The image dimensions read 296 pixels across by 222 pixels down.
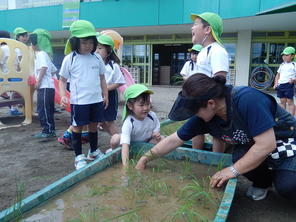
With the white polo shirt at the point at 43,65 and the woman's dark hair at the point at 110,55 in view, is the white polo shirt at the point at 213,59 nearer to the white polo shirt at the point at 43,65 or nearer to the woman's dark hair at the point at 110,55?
the woman's dark hair at the point at 110,55

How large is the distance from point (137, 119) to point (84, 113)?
55cm

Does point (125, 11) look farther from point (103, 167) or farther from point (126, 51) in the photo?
point (103, 167)

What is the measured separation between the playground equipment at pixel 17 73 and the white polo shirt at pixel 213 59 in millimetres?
3444

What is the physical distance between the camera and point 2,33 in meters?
5.78

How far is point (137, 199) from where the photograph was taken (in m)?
1.83

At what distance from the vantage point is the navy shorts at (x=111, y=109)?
3453 millimetres

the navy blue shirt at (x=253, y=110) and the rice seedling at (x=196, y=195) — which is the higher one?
the navy blue shirt at (x=253, y=110)

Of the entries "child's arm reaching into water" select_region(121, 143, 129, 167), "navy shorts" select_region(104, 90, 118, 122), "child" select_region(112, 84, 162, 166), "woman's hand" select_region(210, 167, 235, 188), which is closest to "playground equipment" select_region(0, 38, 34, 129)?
"navy shorts" select_region(104, 90, 118, 122)

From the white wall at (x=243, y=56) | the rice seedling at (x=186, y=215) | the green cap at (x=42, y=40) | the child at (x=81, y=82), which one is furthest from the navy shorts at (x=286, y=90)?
the white wall at (x=243, y=56)

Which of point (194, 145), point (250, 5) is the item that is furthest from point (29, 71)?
point (250, 5)

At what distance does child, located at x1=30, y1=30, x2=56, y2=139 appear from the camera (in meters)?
4.14

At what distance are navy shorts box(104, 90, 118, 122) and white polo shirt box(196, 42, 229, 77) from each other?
128 centimetres

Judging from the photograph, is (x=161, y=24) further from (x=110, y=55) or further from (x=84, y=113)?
(x=84, y=113)

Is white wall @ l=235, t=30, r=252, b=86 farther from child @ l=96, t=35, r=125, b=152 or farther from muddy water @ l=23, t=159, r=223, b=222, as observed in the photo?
muddy water @ l=23, t=159, r=223, b=222
